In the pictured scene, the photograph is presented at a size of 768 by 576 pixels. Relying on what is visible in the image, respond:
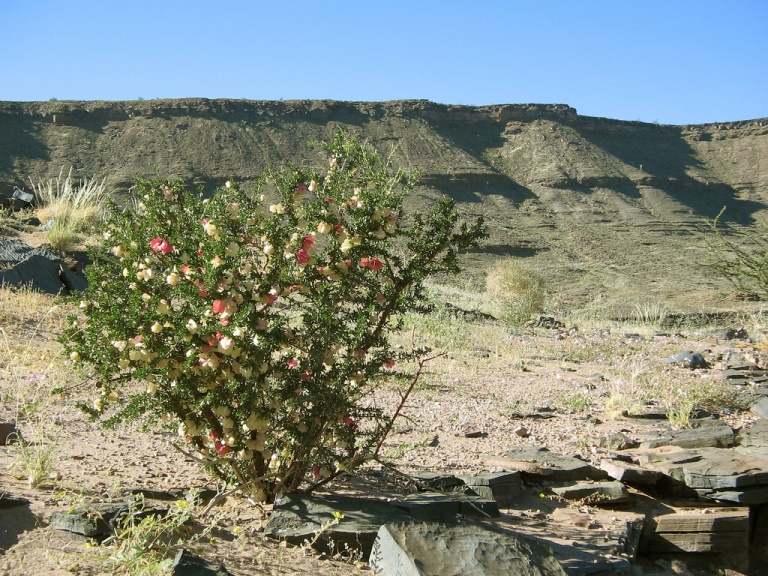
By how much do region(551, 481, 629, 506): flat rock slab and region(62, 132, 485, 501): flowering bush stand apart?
165 centimetres

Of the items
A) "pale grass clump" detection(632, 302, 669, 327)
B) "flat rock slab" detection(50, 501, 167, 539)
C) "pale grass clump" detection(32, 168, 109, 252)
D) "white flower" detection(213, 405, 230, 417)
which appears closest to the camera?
"flat rock slab" detection(50, 501, 167, 539)

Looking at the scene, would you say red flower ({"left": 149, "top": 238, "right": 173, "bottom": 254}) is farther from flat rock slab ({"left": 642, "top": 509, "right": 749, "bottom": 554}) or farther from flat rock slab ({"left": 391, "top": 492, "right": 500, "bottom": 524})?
flat rock slab ({"left": 642, "top": 509, "right": 749, "bottom": 554})

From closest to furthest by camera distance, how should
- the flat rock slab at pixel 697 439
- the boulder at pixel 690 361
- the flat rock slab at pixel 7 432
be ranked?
the flat rock slab at pixel 7 432 < the flat rock slab at pixel 697 439 < the boulder at pixel 690 361

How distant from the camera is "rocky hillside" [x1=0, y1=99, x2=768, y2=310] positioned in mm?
34594

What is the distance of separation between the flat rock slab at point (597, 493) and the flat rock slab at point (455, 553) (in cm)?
160

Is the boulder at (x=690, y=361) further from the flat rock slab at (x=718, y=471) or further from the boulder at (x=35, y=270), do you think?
the boulder at (x=35, y=270)

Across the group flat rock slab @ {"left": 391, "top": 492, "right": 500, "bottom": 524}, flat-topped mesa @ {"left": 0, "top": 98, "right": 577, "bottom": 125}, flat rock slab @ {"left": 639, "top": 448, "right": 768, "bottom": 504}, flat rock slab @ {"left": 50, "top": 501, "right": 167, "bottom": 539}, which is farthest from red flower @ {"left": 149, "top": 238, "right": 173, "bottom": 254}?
flat-topped mesa @ {"left": 0, "top": 98, "right": 577, "bottom": 125}

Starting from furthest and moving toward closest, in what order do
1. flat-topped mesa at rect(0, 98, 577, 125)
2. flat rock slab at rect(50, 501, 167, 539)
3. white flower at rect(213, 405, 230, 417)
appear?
flat-topped mesa at rect(0, 98, 577, 125) → white flower at rect(213, 405, 230, 417) → flat rock slab at rect(50, 501, 167, 539)

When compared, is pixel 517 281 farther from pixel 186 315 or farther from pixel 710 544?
pixel 186 315

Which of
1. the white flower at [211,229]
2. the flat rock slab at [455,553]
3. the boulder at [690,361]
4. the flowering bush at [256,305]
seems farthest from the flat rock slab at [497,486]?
the boulder at [690,361]

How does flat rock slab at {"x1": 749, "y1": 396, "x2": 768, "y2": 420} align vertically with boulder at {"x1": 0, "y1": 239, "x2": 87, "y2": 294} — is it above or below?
below

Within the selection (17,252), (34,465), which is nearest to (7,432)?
(34,465)

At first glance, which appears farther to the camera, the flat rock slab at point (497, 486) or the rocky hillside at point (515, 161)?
the rocky hillside at point (515, 161)

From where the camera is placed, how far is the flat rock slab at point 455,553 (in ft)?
10.4
